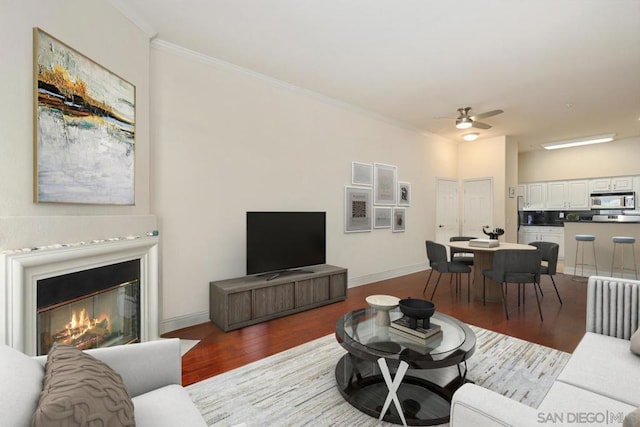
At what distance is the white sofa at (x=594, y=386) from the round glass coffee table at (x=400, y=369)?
514 mm

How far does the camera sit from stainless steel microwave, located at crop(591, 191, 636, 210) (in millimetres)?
6859

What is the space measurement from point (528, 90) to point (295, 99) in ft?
10.7

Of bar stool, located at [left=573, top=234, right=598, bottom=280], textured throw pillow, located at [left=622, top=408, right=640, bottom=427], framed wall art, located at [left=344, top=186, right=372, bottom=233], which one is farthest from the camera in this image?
bar stool, located at [left=573, top=234, right=598, bottom=280]

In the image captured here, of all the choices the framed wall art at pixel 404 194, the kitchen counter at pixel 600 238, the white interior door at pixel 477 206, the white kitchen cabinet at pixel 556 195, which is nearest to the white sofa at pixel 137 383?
the framed wall art at pixel 404 194

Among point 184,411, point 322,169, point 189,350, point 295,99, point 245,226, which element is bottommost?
point 189,350

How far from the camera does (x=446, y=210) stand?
7008 mm

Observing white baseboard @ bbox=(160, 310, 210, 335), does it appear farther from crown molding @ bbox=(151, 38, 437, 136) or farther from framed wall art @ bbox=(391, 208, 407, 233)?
framed wall art @ bbox=(391, 208, 407, 233)

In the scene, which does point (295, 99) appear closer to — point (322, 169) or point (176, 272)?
point (322, 169)

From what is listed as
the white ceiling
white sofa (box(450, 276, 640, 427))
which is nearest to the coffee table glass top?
white sofa (box(450, 276, 640, 427))

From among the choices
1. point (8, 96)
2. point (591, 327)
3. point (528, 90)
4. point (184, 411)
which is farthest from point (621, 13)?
point (8, 96)

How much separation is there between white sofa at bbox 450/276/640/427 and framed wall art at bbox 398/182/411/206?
3797mm

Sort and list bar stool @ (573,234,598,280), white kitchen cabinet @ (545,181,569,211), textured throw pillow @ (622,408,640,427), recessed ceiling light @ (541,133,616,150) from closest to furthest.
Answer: textured throw pillow @ (622,408,640,427) → bar stool @ (573,234,598,280) → recessed ceiling light @ (541,133,616,150) → white kitchen cabinet @ (545,181,569,211)

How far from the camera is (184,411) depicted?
4.21ft

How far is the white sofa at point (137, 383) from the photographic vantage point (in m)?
0.85
